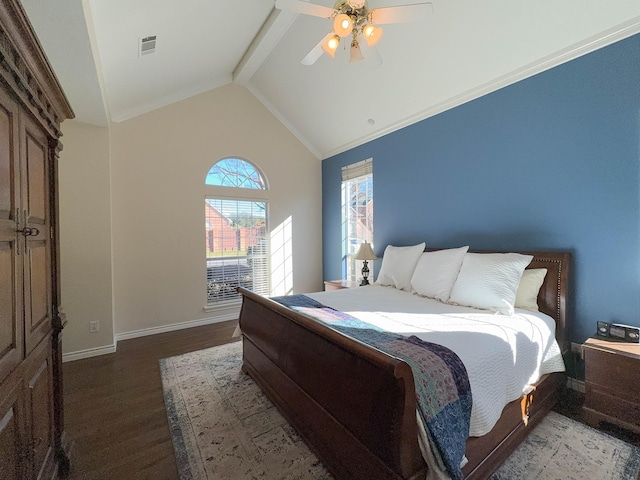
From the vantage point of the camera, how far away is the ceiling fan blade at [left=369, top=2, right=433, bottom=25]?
1728 millimetres

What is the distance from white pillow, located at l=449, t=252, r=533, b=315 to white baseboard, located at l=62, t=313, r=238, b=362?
3.20 m

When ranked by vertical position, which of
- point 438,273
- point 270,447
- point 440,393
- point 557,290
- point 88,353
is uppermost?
point 438,273

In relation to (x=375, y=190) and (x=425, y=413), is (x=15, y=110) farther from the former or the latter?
(x=375, y=190)

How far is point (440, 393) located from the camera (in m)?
1.21

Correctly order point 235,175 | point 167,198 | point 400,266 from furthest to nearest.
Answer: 1. point 235,175
2. point 167,198
3. point 400,266

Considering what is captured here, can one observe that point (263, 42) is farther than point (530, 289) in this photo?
Yes

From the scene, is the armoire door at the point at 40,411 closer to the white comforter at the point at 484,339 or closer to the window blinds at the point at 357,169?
the white comforter at the point at 484,339

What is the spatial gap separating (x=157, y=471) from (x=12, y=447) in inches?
33.3

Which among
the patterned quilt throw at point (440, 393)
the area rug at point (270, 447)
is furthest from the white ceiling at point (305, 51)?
the area rug at point (270, 447)

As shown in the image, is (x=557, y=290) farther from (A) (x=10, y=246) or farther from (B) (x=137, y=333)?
(B) (x=137, y=333)

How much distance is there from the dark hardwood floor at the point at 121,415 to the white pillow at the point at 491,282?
231 centimetres

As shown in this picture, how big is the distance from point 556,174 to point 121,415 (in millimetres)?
3874

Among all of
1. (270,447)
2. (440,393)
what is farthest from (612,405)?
(270,447)

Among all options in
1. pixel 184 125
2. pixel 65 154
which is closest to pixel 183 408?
pixel 65 154
